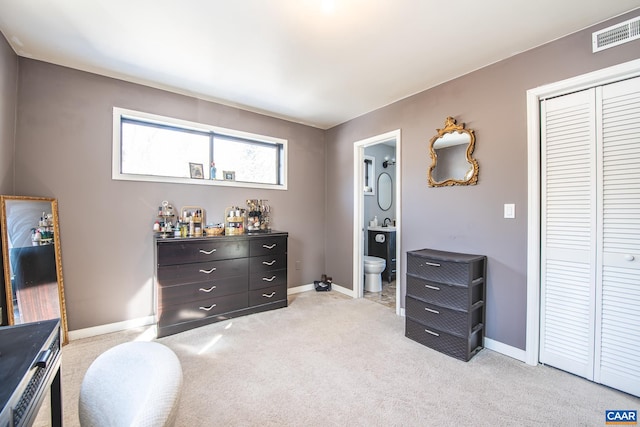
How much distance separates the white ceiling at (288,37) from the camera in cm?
181

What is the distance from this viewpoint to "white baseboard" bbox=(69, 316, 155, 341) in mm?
2557

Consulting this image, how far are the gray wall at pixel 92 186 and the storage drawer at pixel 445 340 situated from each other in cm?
278

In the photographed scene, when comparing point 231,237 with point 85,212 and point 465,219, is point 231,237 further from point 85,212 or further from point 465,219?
point 465,219

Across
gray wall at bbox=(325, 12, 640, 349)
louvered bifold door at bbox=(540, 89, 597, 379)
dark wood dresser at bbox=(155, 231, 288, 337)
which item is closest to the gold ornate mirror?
gray wall at bbox=(325, 12, 640, 349)

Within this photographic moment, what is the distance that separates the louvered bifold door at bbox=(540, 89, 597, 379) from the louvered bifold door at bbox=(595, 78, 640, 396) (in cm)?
6

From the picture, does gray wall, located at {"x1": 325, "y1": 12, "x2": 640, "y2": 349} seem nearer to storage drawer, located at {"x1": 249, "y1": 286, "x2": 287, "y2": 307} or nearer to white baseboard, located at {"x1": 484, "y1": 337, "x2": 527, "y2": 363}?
white baseboard, located at {"x1": 484, "y1": 337, "x2": 527, "y2": 363}

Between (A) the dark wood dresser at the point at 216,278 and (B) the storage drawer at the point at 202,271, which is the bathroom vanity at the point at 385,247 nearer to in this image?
(A) the dark wood dresser at the point at 216,278

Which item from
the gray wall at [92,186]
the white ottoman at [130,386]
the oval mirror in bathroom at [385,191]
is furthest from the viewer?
the oval mirror in bathroom at [385,191]

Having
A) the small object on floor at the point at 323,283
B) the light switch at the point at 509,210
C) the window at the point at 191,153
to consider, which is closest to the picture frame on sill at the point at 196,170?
the window at the point at 191,153

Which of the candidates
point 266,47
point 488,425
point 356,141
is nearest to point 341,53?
point 266,47

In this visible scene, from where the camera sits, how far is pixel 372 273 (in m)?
4.12

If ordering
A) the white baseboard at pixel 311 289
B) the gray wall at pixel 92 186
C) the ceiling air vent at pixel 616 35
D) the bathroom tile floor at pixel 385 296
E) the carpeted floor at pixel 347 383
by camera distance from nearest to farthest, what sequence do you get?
the carpeted floor at pixel 347 383
the ceiling air vent at pixel 616 35
the gray wall at pixel 92 186
the bathroom tile floor at pixel 385 296
the white baseboard at pixel 311 289

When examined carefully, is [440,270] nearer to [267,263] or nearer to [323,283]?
[267,263]

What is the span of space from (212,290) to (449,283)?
2409 mm
